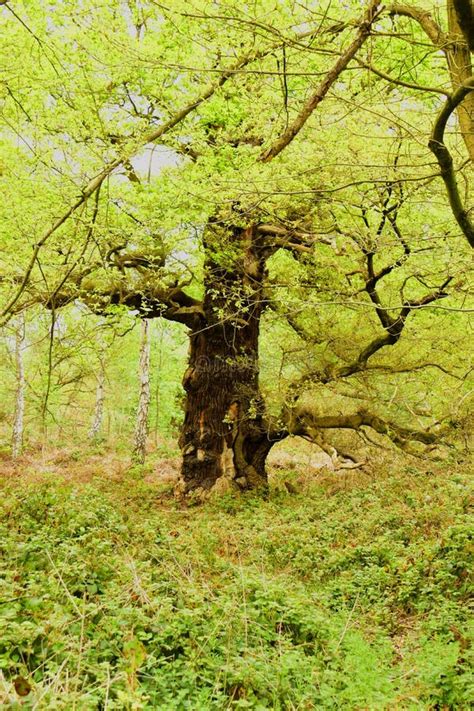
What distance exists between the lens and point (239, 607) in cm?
475

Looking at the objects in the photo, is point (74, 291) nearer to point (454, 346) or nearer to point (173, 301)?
point (173, 301)

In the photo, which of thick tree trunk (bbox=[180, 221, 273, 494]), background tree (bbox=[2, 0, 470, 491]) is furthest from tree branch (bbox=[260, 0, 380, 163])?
thick tree trunk (bbox=[180, 221, 273, 494])

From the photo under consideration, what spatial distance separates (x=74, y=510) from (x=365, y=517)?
439 cm

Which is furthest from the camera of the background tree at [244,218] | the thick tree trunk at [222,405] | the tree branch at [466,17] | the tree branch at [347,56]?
the thick tree trunk at [222,405]

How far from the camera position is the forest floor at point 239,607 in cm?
354

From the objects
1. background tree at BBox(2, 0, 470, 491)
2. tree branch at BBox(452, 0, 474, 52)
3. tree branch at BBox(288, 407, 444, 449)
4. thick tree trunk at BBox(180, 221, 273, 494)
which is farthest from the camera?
thick tree trunk at BBox(180, 221, 273, 494)

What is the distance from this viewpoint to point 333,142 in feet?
24.2

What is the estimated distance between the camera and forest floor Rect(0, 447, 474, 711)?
3.54m

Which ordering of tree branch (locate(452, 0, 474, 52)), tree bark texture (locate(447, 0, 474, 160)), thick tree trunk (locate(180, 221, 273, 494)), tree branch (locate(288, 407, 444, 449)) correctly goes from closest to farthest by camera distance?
tree branch (locate(452, 0, 474, 52)), tree bark texture (locate(447, 0, 474, 160)), tree branch (locate(288, 407, 444, 449)), thick tree trunk (locate(180, 221, 273, 494))

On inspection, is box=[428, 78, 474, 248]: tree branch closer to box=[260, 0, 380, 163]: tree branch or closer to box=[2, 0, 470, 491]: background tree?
box=[260, 0, 380, 163]: tree branch

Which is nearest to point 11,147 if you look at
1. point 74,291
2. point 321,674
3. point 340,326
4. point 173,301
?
point 74,291

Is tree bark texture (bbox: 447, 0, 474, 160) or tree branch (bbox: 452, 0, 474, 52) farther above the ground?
tree bark texture (bbox: 447, 0, 474, 160)

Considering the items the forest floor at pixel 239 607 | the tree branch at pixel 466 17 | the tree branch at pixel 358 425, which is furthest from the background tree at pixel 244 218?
the forest floor at pixel 239 607

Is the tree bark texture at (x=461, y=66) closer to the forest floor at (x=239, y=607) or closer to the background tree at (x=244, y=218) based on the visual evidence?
the background tree at (x=244, y=218)
